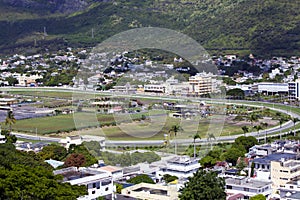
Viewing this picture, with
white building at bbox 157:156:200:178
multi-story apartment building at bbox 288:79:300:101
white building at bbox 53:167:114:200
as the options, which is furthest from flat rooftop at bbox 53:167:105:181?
multi-story apartment building at bbox 288:79:300:101

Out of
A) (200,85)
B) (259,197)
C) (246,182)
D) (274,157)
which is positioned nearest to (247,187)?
(246,182)

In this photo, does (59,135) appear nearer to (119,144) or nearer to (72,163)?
(119,144)

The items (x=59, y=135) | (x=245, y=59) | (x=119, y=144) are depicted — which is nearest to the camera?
(x=119, y=144)

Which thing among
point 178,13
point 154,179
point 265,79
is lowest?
point 154,179

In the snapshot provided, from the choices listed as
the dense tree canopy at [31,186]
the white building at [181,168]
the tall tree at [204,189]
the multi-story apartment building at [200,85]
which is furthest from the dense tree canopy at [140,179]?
the multi-story apartment building at [200,85]

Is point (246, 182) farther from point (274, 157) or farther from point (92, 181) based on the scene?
point (92, 181)

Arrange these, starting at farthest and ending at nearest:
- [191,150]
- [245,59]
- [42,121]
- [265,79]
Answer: [245,59] → [265,79] → [42,121] → [191,150]

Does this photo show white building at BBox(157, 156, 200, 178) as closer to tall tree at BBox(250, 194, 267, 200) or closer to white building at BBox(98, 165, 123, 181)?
white building at BBox(98, 165, 123, 181)

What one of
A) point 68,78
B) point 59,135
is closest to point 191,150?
point 59,135
